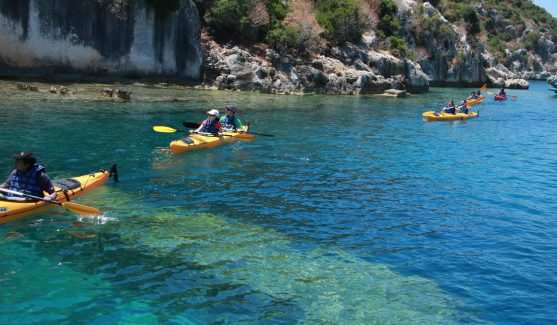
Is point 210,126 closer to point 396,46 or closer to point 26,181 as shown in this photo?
point 26,181

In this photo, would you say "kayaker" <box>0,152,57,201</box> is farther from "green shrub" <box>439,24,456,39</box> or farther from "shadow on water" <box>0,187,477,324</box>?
"green shrub" <box>439,24,456,39</box>

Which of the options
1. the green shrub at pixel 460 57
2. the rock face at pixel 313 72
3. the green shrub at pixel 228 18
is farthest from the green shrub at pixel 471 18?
the green shrub at pixel 228 18

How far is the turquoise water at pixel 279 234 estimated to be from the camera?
696cm

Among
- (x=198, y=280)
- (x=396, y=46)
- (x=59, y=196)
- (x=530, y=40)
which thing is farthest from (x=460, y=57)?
(x=198, y=280)

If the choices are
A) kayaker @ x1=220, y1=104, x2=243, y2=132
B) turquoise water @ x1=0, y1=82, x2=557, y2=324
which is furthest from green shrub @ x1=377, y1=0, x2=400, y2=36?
kayaker @ x1=220, y1=104, x2=243, y2=132

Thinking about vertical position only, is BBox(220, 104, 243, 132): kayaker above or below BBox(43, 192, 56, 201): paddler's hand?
above

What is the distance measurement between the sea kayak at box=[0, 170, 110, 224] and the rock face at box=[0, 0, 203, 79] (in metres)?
19.8

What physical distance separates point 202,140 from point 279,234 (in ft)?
26.3

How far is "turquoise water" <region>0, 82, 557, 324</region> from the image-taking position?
6.96 metres

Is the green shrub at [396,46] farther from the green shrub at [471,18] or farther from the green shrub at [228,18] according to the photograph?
the green shrub at [471,18]

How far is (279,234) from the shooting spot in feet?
31.4

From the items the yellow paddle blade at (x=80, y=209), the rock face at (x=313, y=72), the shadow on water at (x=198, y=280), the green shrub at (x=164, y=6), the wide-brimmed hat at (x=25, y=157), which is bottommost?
the shadow on water at (x=198, y=280)

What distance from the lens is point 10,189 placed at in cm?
954

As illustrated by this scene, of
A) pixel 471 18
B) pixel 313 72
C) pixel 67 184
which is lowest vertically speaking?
pixel 67 184
